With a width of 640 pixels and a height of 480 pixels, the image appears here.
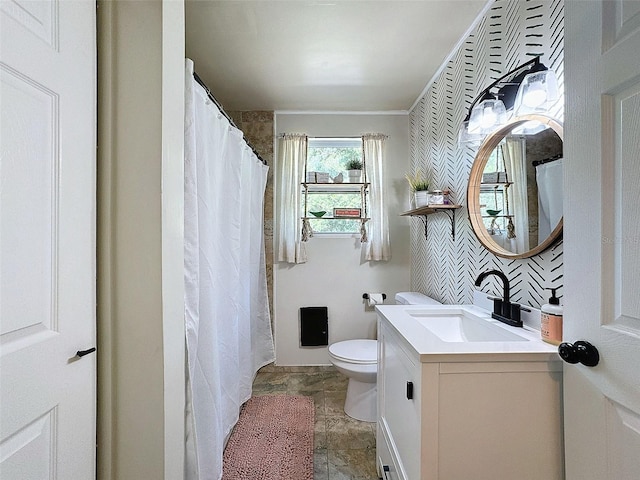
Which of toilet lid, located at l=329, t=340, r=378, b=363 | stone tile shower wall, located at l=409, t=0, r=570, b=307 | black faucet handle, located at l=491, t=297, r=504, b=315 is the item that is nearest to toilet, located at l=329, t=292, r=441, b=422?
toilet lid, located at l=329, t=340, r=378, b=363

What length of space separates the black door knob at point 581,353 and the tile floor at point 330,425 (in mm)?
1232

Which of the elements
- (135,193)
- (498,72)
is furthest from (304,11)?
(135,193)

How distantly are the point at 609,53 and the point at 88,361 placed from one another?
1.54m

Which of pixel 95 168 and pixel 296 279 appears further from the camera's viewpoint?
pixel 296 279

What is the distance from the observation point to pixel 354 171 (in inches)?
113

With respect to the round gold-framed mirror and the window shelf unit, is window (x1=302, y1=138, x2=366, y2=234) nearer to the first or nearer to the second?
the window shelf unit

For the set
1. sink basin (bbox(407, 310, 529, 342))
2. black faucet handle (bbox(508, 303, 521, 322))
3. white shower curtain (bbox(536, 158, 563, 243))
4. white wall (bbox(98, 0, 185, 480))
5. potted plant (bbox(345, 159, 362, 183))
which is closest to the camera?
white wall (bbox(98, 0, 185, 480))

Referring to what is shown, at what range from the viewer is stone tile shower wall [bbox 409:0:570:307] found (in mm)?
1273

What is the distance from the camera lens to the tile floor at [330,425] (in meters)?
1.71

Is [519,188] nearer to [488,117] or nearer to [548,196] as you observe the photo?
[548,196]

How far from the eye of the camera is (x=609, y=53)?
0.76 m

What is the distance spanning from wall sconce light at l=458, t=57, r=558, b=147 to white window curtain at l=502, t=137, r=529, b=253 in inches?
4.8

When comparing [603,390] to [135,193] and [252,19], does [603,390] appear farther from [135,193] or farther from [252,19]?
[252,19]

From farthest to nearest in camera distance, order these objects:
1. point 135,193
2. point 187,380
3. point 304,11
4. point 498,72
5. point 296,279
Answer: point 296,279
point 304,11
point 498,72
point 187,380
point 135,193
